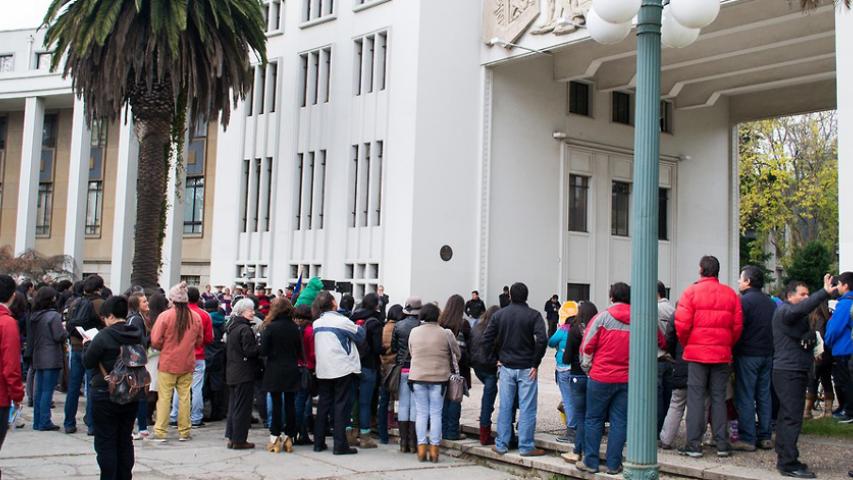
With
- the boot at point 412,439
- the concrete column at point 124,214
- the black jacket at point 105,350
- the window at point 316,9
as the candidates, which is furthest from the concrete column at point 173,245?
the black jacket at point 105,350

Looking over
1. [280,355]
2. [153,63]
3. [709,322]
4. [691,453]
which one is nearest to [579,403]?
[691,453]

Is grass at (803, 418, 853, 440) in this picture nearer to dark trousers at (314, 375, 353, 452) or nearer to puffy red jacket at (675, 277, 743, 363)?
puffy red jacket at (675, 277, 743, 363)

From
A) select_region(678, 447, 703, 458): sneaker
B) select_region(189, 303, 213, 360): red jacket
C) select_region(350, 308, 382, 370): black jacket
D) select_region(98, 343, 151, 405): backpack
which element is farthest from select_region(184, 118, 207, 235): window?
select_region(678, 447, 703, 458): sneaker

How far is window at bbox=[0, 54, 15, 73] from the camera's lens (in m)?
48.5

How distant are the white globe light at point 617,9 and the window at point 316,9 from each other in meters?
22.8

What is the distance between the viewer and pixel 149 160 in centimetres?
2339

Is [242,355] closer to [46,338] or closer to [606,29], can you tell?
[46,338]

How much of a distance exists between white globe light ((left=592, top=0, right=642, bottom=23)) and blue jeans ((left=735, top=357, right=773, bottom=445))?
420 cm

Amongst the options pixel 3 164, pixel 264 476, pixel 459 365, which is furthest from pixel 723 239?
pixel 3 164

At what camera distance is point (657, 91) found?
6902 millimetres

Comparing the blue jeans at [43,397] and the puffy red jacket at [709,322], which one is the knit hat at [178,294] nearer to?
the blue jeans at [43,397]

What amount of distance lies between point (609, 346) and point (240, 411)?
4623mm

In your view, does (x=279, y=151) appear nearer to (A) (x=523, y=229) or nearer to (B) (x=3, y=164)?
(A) (x=523, y=229)

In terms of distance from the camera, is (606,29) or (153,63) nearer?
(606,29)
